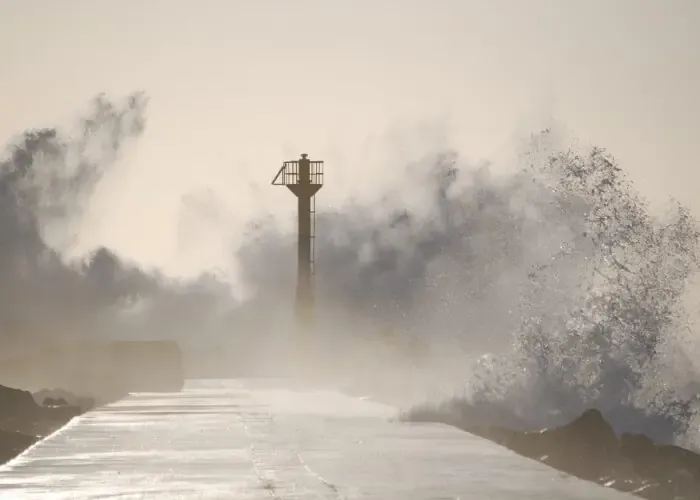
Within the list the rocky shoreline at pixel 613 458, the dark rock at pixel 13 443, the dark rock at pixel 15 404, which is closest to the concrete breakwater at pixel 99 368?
the dark rock at pixel 15 404

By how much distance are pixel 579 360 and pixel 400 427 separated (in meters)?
9.33

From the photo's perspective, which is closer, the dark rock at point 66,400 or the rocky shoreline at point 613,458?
the rocky shoreline at point 613,458

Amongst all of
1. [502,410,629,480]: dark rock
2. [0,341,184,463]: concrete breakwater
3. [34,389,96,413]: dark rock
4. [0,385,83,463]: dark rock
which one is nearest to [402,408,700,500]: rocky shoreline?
[502,410,629,480]: dark rock

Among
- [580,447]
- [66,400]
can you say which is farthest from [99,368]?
[580,447]

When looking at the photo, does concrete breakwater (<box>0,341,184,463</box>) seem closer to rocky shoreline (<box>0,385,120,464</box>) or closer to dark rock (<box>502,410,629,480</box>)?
rocky shoreline (<box>0,385,120,464</box>)

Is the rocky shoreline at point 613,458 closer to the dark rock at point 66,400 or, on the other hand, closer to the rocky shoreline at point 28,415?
the rocky shoreline at point 28,415

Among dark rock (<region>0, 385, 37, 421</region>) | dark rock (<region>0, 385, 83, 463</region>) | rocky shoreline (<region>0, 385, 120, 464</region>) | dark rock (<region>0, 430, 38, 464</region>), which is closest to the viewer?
dark rock (<region>0, 430, 38, 464</region>)

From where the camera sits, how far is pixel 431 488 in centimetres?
2745

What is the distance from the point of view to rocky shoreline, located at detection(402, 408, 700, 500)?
28062 millimetres

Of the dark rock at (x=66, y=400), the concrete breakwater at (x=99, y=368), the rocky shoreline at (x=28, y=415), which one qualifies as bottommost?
the rocky shoreline at (x=28, y=415)

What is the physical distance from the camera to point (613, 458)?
33.5 metres

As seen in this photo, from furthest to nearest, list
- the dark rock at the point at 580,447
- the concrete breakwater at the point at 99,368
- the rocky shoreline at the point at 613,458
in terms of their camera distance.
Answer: the concrete breakwater at the point at 99,368 < the dark rock at the point at 580,447 < the rocky shoreline at the point at 613,458

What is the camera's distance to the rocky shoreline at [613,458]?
28.1 meters

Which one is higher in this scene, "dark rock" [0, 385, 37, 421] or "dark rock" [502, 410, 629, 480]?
"dark rock" [0, 385, 37, 421]
